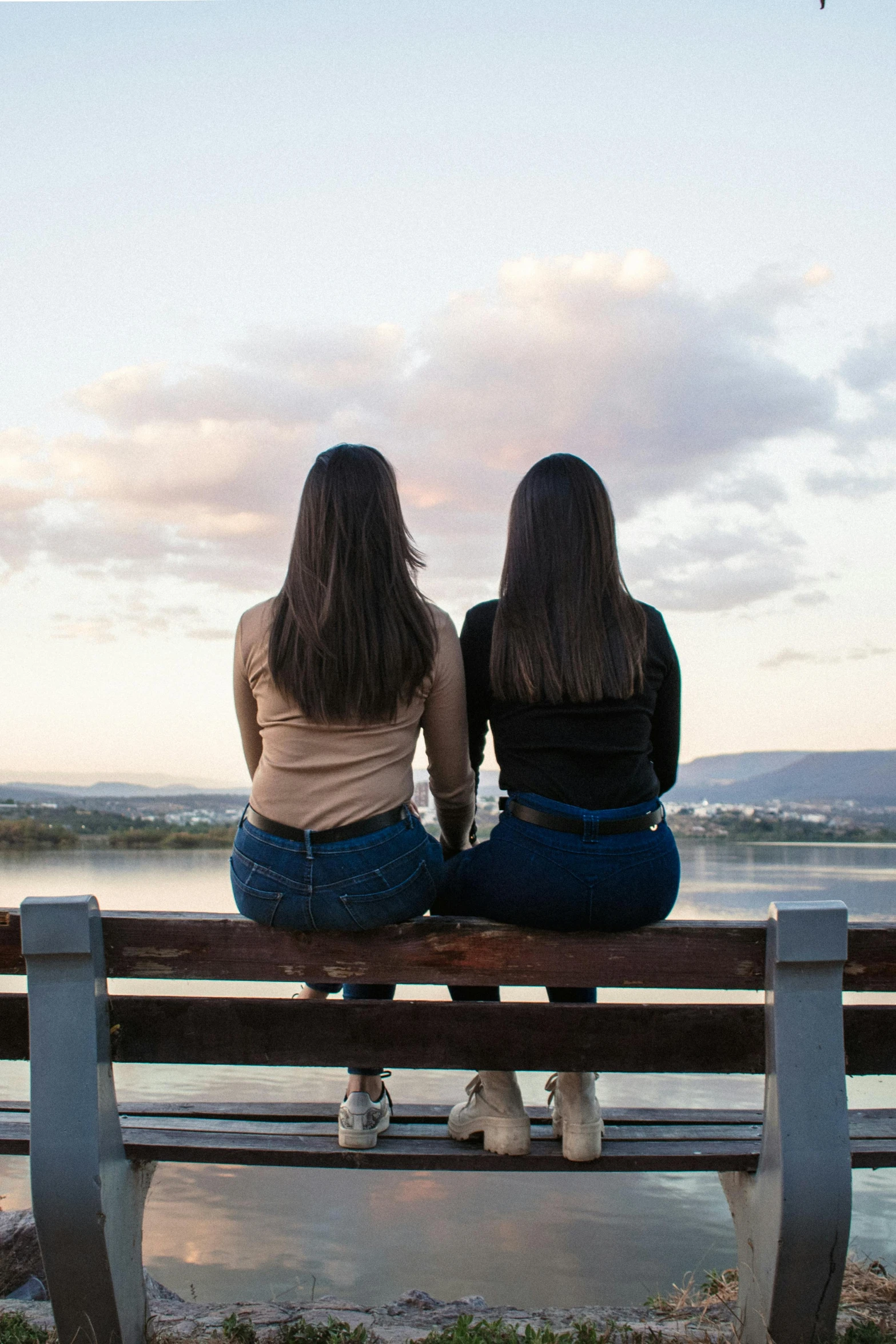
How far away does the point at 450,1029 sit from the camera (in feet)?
7.05

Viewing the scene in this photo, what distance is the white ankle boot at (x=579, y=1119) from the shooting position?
227cm

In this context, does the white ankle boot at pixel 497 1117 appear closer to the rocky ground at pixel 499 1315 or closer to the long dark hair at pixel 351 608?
the rocky ground at pixel 499 1315

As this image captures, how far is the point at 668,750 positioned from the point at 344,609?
3.14ft

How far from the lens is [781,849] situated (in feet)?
221

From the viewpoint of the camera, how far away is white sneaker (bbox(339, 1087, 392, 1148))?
2293 millimetres

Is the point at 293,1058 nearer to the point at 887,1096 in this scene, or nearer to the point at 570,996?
the point at 570,996

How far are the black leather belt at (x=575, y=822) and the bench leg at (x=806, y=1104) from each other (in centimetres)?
37

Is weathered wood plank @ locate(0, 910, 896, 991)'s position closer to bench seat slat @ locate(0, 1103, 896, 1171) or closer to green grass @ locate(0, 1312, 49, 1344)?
bench seat slat @ locate(0, 1103, 896, 1171)

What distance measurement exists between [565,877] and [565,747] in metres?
0.30

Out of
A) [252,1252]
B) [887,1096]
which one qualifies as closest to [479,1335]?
[252,1252]

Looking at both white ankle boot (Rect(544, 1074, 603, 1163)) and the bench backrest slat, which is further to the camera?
white ankle boot (Rect(544, 1074, 603, 1163))

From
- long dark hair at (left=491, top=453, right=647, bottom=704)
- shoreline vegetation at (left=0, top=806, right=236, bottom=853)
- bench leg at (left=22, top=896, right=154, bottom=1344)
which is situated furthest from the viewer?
shoreline vegetation at (left=0, top=806, right=236, bottom=853)

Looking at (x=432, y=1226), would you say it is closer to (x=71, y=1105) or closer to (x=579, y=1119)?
(x=579, y=1119)

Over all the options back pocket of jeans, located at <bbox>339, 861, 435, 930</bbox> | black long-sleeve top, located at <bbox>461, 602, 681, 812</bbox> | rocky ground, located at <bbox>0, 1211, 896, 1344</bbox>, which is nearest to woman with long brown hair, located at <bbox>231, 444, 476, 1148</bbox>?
back pocket of jeans, located at <bbox>339, 861, 435, 930</bbox>
